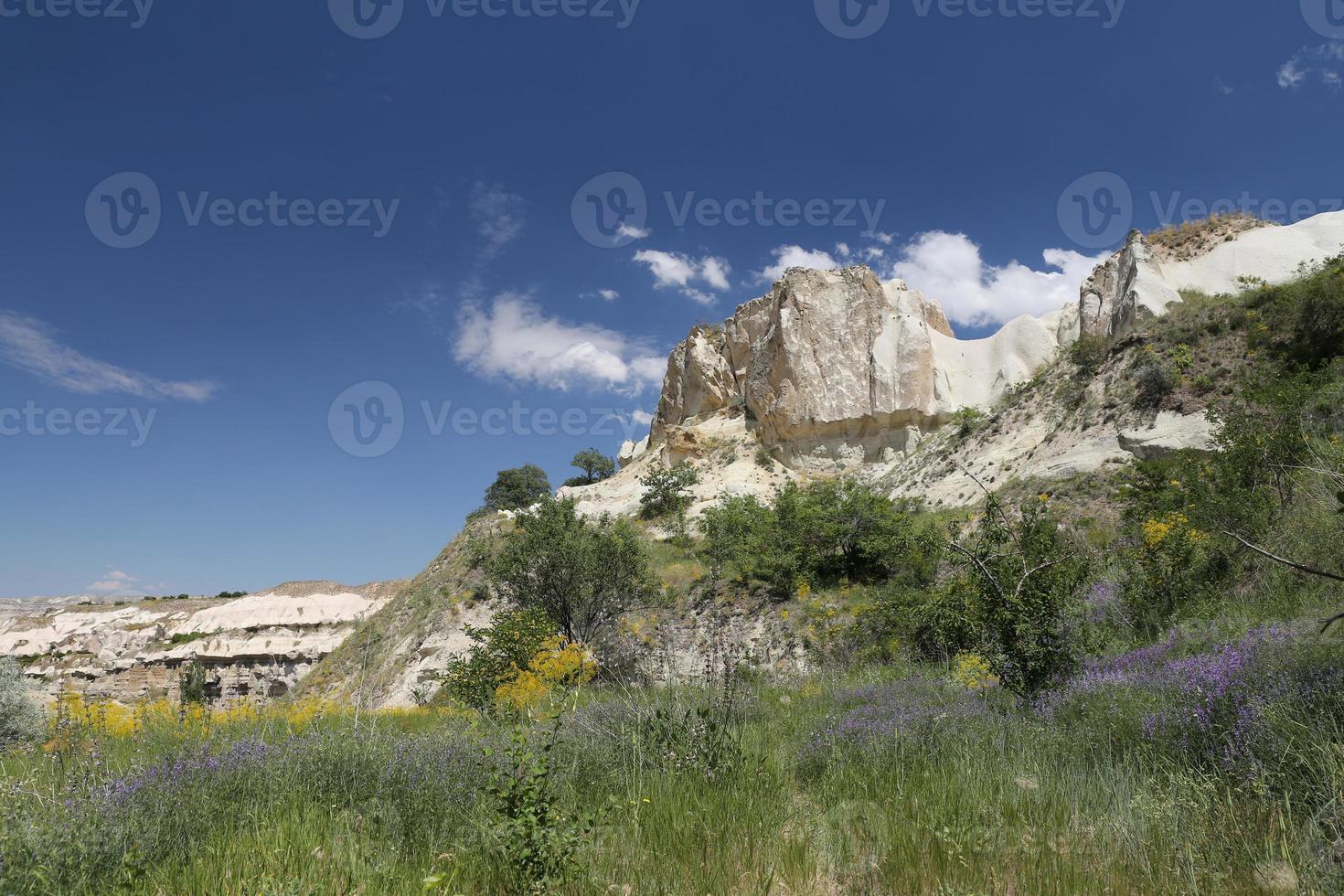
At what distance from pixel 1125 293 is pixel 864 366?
15.0 meters

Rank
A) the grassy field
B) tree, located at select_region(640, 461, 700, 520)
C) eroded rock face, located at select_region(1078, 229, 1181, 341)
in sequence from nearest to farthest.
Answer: the grassy field
eroded rock face, located at select_region(1078, 229, 1181, 341)
tree, located at select_region(640, 461, 700, 520)

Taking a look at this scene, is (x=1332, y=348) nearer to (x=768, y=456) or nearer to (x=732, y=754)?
(x=732, y=754)

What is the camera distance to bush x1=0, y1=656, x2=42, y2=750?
7.65m

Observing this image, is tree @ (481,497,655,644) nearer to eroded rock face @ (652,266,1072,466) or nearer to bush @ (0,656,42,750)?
bush @ (0,656,42,750)

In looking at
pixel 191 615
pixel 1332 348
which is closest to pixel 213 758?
pixel 1332 348

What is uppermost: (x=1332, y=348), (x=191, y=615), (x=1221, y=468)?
(x=1332, y=348)

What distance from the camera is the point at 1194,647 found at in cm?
475

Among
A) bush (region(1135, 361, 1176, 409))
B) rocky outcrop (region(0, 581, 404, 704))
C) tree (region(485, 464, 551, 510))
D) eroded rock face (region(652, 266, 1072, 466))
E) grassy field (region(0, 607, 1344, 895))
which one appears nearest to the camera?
grassy field (region(0, 607, 1344, 895))

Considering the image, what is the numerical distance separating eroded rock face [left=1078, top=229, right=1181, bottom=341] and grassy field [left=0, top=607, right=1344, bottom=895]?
21.3 meters

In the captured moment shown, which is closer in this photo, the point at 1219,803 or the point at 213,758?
the point at 1219,803

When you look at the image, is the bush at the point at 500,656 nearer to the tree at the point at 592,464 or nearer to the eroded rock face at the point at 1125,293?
the eroded rock face at the point at 1125,293

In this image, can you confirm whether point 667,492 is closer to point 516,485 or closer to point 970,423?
point 970,423

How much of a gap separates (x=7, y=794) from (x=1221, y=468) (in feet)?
42.3

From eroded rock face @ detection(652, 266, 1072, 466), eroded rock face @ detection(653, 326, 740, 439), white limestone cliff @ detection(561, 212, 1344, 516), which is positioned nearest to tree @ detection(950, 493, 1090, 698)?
white limestone cliff @ detection(561, 212, 1344, 516)
